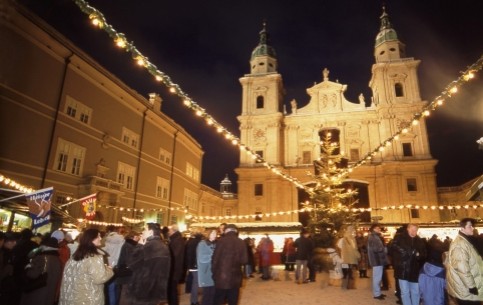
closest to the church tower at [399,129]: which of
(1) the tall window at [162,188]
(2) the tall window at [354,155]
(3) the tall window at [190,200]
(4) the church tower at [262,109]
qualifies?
(2) the tall window at [354,155]

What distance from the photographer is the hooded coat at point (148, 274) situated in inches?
185

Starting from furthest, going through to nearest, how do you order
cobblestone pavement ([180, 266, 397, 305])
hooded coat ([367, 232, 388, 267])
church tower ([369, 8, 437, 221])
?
church tower ([369, 8, 437, 221]) → hooded coat ([367, 232, 388, 267]) → cobblestone pavement ([180, 266, 397, 305])

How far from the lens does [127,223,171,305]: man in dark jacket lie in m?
4.70

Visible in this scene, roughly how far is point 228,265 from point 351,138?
118 ft

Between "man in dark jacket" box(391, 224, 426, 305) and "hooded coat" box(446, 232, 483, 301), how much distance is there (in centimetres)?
147

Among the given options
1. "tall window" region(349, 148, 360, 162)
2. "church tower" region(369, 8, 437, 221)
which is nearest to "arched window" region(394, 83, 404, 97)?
"church tower" region(369, 8, 437, 221)

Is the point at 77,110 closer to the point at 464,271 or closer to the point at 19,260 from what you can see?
the point at 19,260

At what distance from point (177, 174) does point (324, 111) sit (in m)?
20.6

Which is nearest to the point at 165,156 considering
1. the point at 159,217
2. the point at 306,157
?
the point at 159,217

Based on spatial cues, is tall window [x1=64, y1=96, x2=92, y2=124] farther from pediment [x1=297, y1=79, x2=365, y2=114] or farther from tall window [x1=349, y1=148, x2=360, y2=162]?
tall window [x1=349, y1=148, x2=360, y2=162]

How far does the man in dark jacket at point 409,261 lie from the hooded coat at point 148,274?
16.2 ft

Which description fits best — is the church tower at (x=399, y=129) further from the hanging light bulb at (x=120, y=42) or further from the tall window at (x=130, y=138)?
the hanging light bulb at (x=120, y=42)

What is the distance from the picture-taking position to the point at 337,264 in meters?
10.8

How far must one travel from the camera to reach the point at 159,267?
4.83 m
